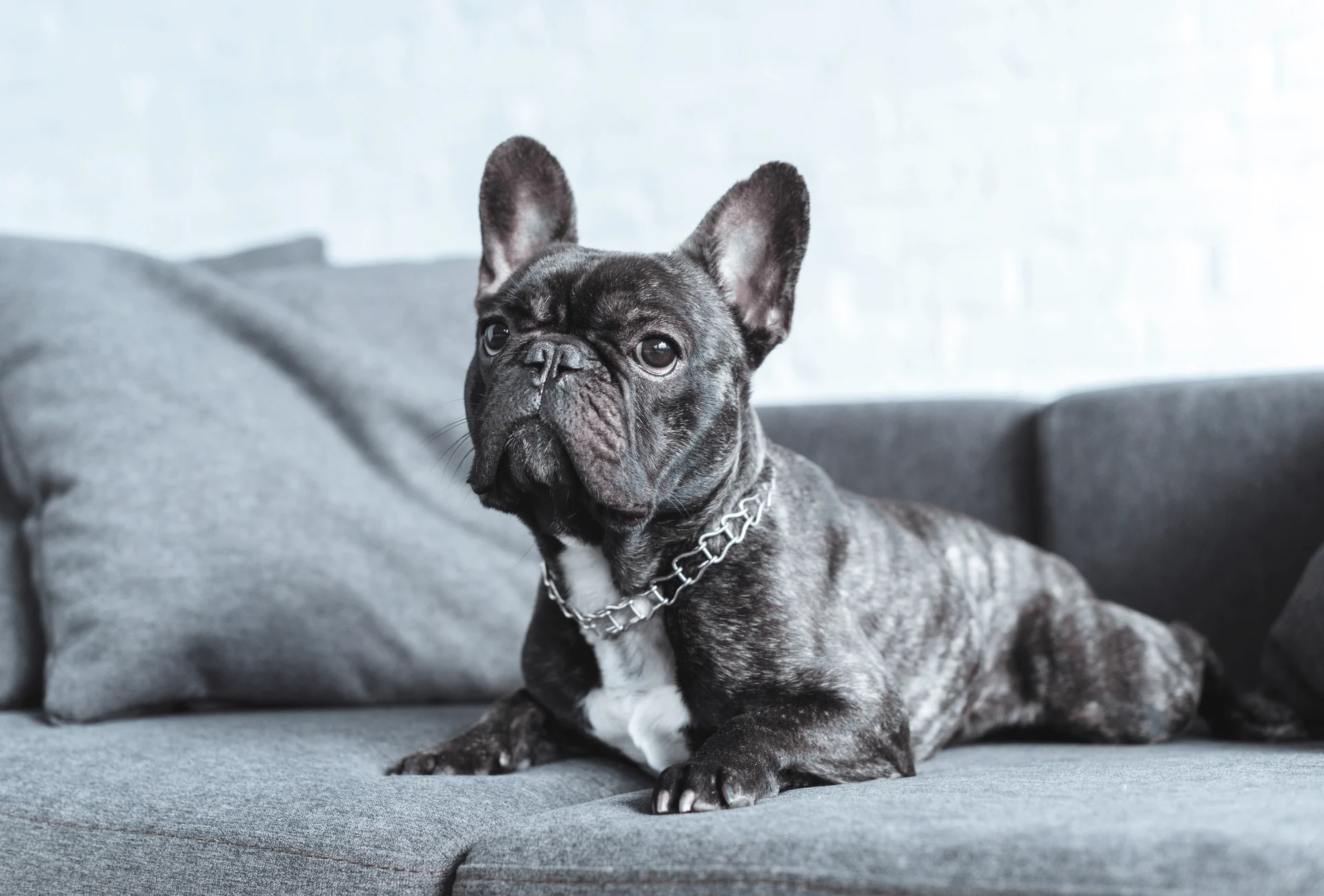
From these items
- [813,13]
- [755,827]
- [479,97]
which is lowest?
[755,827]

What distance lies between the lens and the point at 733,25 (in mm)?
3205

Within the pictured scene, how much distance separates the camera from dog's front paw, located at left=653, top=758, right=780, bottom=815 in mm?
1360

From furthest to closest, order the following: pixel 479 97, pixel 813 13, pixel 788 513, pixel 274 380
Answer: pixel 479 97 < pixel 813 13 < pixel 274 380 < pixel 788 513

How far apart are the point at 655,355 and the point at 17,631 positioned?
1.39 metres

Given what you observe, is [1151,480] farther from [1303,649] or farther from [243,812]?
[243,812]

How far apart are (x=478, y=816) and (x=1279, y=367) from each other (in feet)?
7.49

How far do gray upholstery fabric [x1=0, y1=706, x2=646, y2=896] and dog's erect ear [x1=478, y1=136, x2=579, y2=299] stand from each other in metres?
0.79

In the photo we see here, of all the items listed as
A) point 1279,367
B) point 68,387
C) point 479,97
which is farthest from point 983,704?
point 479,97

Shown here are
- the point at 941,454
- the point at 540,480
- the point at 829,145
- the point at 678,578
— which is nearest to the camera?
the point at 540,480

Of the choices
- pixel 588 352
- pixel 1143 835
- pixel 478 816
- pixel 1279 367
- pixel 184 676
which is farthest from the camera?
pixel 1279 367

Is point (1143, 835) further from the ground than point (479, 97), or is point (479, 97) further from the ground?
point (479, 97)

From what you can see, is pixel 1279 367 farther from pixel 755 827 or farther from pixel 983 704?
pixel 755 827

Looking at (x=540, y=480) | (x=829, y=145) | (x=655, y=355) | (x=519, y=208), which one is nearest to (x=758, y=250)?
(x=655, y=355)

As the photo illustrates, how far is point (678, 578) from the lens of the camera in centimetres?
173
